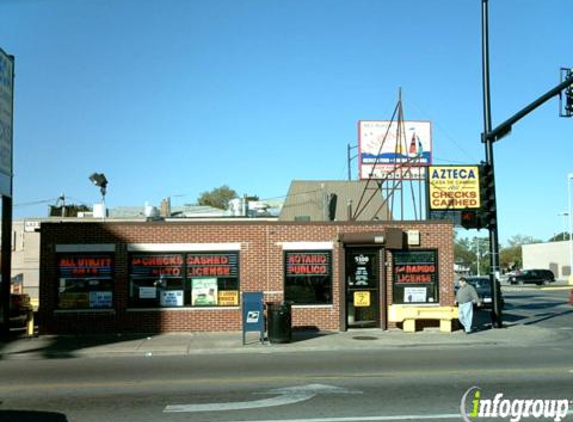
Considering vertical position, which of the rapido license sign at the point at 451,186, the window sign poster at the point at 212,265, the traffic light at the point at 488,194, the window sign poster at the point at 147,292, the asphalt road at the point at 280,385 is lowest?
the asphalt road at the point at 280,385

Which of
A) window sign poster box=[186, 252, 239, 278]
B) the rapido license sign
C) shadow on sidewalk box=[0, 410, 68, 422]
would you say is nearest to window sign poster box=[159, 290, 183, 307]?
window sign poster box=[186, 252, 239, 278]

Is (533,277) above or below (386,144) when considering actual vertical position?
below

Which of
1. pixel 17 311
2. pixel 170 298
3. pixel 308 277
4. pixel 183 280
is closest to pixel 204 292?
pixel 183 280

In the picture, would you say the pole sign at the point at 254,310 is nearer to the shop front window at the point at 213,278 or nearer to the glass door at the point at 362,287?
the shop front window at the point at 213,278

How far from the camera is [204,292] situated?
19.1m

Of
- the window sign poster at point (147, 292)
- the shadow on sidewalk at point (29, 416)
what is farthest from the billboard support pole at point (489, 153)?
the shadow on sidewalk at point (29, 416)

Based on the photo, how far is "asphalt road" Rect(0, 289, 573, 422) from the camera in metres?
8.37

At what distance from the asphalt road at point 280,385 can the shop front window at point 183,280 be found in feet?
15.3

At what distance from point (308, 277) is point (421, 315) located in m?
3.50

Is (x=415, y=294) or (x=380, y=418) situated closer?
(x=380, y=418)

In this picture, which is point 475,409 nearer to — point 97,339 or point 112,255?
point 97,339

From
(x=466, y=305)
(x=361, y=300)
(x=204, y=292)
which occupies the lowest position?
(x=466, y=305)

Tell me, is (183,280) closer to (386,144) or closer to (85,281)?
(85,281)

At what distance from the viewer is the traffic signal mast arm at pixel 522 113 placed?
17.8 metres
